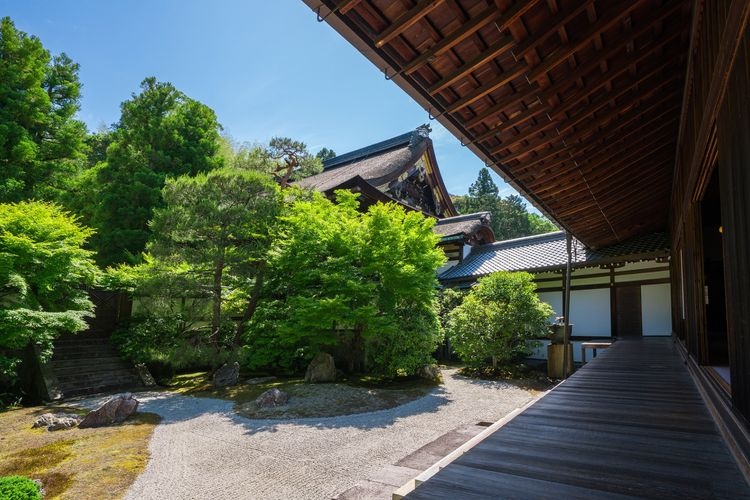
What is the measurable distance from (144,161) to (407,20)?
14.5m

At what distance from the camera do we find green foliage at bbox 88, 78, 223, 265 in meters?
13.2

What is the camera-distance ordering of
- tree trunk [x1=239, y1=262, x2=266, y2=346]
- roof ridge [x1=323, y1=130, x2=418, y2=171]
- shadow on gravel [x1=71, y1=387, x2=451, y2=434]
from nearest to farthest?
shadow on gravel [x1=71, y1=387, x2=451, y2=434] < tree trunk [x1=239, y1=262, x2=266, y2=346] < roof ridge [x1=323, y1=130, x2=418, y2=171]

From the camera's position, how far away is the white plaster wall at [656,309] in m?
9.98

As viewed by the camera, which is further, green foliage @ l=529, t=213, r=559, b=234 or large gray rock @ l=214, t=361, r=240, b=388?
green foliage @ l=529, t=213, r=559, b=234

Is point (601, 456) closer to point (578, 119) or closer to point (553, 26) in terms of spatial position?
point (553, 26)

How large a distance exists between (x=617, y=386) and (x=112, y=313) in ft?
38.6

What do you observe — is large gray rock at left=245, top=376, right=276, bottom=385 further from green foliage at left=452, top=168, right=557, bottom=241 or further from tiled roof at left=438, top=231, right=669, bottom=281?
green foliage at left=452, top=168, right=557, bottom=241

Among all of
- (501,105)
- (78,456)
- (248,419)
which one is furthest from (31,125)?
(501,105)

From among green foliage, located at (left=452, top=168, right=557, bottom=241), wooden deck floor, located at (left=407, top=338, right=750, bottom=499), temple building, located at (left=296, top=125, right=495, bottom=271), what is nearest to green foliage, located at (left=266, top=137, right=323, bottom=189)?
temple building, located at (left=296, top=125, right=495, bottom=271)

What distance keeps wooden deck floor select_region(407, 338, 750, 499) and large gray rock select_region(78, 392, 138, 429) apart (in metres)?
6.30

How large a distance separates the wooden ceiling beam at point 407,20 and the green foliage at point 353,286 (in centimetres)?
604

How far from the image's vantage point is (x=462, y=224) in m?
16.4

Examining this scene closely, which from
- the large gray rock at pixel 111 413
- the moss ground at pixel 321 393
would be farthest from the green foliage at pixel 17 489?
the moss ground at pixel 321 393

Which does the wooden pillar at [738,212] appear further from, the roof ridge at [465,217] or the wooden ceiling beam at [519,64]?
the roof ridge at [465,217]
